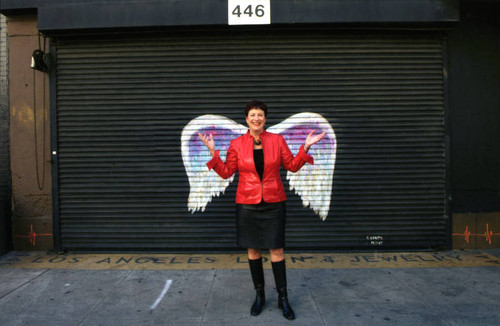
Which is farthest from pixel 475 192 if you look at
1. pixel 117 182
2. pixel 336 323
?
pixel 117 182

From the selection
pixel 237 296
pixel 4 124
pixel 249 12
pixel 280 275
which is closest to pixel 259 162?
pixel 280 275

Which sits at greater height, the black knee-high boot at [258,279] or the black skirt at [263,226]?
the black skirt at [263,226]

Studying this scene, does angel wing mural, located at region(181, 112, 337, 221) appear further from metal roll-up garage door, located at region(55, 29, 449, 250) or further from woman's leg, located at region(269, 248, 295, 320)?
woman's leg, located at region(269, 248, 295, 320)

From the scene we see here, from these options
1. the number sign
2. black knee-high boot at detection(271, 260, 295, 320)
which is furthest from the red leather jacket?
the number sign

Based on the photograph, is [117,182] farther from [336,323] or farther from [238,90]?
[336,323]

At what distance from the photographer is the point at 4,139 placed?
5.65 metres

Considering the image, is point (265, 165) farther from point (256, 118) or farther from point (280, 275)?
point (280, 275)

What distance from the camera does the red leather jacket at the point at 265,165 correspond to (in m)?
3.19

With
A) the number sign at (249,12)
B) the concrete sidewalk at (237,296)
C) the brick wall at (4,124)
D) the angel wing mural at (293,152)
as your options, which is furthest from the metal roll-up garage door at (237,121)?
the brick wall at (4,124)

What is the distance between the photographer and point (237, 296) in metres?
3.71

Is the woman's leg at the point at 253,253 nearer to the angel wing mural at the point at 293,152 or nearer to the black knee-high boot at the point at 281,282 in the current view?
the black knee-high boot at the point at 281,282

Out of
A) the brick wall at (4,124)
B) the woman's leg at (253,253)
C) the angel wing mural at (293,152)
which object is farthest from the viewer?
the brick wall at (4,124)

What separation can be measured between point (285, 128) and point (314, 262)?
7.18 feet

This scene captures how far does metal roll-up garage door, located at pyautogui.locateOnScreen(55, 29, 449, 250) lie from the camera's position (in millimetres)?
5316
